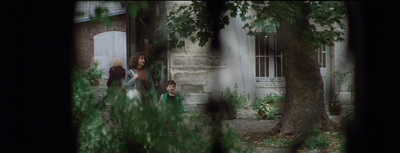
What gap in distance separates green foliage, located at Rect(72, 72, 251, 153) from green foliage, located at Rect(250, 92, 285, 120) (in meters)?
5.78

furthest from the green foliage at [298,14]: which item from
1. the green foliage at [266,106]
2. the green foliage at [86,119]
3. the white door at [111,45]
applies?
the white door at [111,45]

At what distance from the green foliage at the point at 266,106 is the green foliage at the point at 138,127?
578cm

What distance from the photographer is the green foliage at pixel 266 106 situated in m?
8.72

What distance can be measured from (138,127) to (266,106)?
245 inches

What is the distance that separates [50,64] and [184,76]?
7.27 metres

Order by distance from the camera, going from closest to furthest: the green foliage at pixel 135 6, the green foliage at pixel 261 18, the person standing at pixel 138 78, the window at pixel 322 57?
1. the green foliage at pixel 135 6
2. the green foliage at pixel 261 18
3. the person standing at pixel 138 78
4. the window at pixel 322 57

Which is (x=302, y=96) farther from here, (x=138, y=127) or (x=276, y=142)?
(x=138, y=127)

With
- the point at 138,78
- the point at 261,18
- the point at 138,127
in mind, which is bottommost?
the point at 138,127

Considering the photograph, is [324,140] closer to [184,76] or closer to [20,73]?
[184,76]

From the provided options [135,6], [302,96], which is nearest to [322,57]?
[302,96]

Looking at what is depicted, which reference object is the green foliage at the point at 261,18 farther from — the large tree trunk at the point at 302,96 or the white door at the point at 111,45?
the white door at the point at 111,45

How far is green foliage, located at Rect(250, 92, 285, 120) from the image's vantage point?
872 centimetres

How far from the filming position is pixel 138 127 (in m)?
2.85

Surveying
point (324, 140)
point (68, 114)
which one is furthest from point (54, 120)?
point (324, 140)
